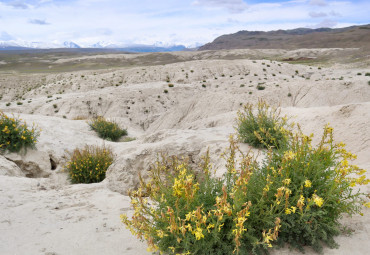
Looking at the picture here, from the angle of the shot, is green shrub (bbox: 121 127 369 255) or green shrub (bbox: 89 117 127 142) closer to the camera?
green shrub (bbox: 121 127 369 255)

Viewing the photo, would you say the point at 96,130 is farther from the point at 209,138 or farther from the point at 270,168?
the point at 270,168

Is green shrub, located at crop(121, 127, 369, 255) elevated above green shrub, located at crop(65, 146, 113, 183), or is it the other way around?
green shrub, located at crop(121, 127, 369, 255)

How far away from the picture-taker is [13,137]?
27.4 ft

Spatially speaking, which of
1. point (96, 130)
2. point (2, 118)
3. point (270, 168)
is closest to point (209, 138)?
point (270, 168)

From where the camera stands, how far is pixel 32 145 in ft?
28.5

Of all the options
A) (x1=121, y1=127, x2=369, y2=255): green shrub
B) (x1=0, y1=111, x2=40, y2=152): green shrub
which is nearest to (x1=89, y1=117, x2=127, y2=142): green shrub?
(x1=0, y1=111, x2=40, y2=152): green shrub

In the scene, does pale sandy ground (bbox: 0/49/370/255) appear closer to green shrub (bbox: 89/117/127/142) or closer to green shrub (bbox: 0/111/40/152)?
green shrub (bbox: 89/117/127/142)

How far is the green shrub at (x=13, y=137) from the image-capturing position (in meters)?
8.21

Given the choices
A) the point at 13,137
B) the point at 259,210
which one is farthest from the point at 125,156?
the point at 259,210

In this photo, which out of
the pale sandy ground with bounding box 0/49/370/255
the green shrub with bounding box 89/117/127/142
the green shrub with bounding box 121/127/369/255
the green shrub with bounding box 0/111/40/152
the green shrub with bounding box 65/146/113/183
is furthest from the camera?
the green shrub with bounding box 89/117/127/142

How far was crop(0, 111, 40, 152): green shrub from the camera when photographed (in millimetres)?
8211

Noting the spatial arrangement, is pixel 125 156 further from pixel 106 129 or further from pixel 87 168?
pixel 106 129

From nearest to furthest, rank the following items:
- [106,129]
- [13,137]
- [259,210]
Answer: [259,210], [13,137], [106,129]

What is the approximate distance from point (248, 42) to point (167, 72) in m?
152
